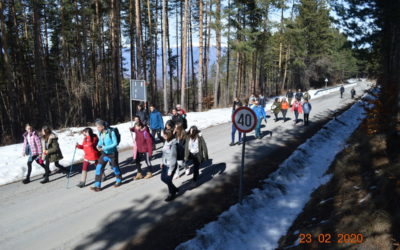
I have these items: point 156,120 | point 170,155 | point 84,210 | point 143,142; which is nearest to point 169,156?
point 170,155

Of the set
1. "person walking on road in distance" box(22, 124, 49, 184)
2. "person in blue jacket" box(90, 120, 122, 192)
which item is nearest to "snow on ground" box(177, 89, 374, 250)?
"person in blue jacket" box(90, 120, 122, 192)

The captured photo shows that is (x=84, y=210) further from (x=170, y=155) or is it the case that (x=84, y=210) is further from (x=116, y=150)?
(x=170, y=155)

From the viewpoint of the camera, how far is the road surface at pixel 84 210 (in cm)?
528

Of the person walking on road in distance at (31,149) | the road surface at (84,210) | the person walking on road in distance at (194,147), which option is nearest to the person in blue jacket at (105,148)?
the road surface at (84,210)

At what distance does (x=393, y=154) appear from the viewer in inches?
294

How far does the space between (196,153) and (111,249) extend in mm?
3703

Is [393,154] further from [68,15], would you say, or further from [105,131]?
[68,15]

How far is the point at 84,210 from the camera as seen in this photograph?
6441 millimetres

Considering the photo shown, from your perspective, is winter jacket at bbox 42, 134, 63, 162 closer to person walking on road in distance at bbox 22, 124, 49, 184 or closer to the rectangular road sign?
person walking on road in distance at bbox 22, 124, 49, 184

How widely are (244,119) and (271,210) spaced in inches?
93.1

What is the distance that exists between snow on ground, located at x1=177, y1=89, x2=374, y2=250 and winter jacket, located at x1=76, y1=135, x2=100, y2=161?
13.6 feet

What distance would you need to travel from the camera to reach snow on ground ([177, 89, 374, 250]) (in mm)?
5130

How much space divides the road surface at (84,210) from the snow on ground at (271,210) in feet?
4.65

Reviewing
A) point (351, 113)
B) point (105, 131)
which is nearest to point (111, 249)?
point (105, 131)
